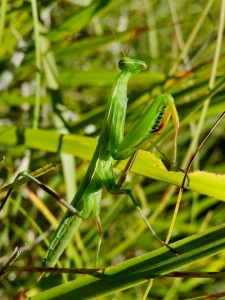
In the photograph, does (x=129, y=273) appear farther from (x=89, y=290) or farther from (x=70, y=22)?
(x=70, y=22)

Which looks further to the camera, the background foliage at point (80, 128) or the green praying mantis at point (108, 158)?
the background foliage at point (80, 128)

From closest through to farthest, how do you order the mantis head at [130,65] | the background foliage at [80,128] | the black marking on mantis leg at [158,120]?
the black marking on mantis leg at [158,120] → the mantis head at [130,65] → the background foliage at [80,128]

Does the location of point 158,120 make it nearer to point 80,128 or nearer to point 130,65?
point 130,65

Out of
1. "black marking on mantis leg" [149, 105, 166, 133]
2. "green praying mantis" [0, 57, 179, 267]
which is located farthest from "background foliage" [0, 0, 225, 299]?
"black marking on mantis leg" [149, 105, 166, 133]

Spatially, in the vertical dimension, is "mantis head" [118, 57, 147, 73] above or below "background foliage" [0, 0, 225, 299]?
above

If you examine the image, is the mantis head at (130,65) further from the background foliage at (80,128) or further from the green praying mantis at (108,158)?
the background foliage at (80,128)

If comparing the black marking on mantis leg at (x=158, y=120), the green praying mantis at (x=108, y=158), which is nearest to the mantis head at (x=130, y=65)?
the green praying mantis at (x=108, y=158)

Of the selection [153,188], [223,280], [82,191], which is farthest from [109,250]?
[82,191]

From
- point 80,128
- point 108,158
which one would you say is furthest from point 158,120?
point 80,128

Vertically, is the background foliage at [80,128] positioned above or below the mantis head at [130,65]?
below

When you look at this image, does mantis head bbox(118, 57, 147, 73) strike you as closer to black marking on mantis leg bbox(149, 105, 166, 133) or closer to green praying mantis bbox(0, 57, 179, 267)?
green praying mantis bbox(0, 57, 179, 267)

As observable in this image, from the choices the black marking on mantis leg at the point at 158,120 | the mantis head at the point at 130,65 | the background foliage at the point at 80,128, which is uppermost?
the mantis head at the point at 130,65
